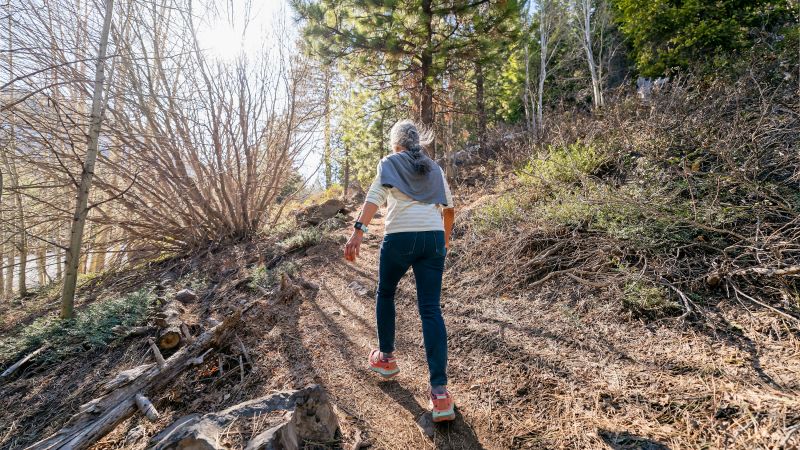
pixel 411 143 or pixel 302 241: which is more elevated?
pixel 411 143

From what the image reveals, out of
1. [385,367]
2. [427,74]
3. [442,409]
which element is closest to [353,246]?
[385,367]

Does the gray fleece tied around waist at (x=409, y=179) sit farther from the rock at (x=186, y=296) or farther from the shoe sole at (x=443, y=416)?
the rock at (x=186, y=296)

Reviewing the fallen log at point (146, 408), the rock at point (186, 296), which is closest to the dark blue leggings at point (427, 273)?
the fallen log at point (146, 408)

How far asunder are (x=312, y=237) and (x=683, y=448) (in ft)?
18.5

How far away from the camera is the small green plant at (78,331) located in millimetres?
3377

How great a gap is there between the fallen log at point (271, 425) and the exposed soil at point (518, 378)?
106mm

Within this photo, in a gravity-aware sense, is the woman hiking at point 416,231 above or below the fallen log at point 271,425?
above

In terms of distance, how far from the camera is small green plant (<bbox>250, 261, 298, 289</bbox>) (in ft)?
15.3

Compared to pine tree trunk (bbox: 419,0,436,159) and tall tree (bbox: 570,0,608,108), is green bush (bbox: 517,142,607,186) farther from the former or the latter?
tall tree (bbox: 570,0,608,108)

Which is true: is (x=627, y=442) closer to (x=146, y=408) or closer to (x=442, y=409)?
(x=442, y=409)

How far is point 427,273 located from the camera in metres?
2.14

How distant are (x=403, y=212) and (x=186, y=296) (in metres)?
3.68

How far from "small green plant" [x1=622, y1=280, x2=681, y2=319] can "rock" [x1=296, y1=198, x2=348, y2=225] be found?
6.21 m

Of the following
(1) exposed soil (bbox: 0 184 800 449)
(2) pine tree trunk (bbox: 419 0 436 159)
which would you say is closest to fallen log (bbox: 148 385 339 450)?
(1) exposed soil (bbox: 0 184 800 449)
